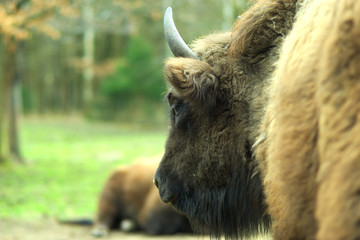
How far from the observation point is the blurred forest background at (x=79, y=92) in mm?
12570

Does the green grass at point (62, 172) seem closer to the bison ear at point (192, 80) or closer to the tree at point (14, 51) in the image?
the tree at point (14, 51)

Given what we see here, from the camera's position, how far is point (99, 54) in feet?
133

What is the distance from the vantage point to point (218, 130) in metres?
3.59

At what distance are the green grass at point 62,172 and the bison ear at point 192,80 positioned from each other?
258 inches

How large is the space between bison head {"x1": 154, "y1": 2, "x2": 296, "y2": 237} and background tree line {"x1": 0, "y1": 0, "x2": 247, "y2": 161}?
8.19 ft

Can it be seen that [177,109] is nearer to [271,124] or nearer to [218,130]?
[218,130]

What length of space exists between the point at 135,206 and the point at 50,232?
1.51 m

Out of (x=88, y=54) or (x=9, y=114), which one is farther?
(x=88, y=54)

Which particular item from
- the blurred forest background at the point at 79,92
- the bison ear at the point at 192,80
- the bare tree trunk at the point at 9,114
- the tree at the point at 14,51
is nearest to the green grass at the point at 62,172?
the blurred forest background at the point at 79,92

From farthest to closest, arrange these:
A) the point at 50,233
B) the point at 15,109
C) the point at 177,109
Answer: the point at 15,109, the point at 50,233, the point at 177,109

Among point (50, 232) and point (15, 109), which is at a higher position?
point (15, 109)

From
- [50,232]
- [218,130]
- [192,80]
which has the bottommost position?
[50,232]

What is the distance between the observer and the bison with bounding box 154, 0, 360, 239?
2.07m

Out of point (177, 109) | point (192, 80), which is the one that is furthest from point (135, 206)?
point (192, 80)
